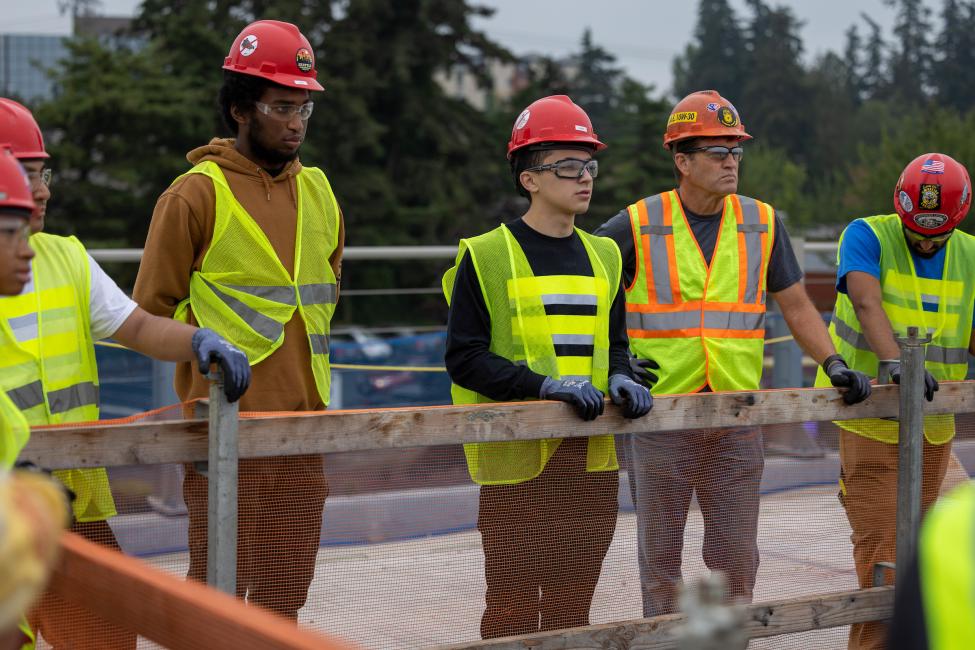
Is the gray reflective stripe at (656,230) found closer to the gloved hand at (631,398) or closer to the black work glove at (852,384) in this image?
the black work glove at (852,384)

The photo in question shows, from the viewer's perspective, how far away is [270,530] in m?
3.63

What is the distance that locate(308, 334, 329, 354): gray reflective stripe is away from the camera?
4.03 m

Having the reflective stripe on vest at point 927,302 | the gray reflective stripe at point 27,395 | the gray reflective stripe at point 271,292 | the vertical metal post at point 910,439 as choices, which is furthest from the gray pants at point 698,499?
the gray reflective stripe at point 27,395

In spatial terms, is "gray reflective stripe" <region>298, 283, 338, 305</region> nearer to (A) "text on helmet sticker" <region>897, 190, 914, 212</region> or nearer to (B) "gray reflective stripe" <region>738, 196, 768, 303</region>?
(B) "gray reflective stripe" <region>738, 196, 768, 303</region>

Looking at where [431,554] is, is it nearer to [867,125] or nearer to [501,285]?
[501,285]

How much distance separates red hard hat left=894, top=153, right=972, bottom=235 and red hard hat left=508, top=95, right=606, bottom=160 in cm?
149

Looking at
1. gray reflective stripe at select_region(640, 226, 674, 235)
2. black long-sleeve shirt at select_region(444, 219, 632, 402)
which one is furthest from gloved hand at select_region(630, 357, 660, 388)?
gray reflective stripe at select_region(640, 226, 674, 235)

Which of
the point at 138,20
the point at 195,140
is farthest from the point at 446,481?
the point at 138,20

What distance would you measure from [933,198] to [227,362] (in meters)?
3.03

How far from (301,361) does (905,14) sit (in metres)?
112

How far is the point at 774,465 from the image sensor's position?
454cm

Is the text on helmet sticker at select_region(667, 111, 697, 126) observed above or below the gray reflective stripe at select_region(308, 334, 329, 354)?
above

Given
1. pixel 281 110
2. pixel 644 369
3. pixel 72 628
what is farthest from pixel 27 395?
pixel 644 369

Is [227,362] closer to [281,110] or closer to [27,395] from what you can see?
[27,395]
